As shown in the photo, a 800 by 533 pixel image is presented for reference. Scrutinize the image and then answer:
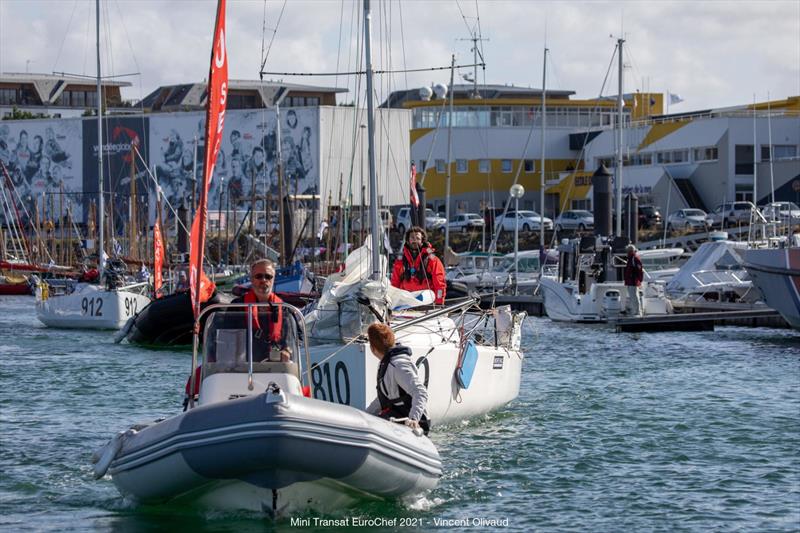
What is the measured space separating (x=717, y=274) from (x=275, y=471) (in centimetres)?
3260

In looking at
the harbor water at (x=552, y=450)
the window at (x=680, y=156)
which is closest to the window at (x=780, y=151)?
the window at (x=680, y=156)

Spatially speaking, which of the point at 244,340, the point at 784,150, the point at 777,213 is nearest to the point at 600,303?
the point at 777,213

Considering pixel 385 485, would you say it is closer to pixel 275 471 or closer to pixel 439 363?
pixel 275 471

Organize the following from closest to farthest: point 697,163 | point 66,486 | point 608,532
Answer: point 608,532, point 66,486, point 697,163

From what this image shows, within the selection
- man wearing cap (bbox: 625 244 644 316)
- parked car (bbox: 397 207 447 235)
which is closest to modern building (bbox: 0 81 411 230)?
parked car (bbox: 397 207 447 235)

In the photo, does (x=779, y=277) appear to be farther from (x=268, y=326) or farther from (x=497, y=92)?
(x=497, y=92)

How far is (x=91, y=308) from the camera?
39.0 metres

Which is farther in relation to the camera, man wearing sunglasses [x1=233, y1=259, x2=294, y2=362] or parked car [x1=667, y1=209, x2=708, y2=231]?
parked car [x1=667, y1=209, x2=708, y2=231]

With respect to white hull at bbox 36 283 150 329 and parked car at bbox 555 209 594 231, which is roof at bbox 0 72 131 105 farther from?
white hull at bbox 36 283 150 329

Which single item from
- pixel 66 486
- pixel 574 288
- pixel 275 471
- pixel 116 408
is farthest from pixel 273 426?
pixel 574 288

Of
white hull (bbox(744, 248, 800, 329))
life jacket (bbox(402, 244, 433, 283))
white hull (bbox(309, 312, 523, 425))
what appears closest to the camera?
white hull (bbox(309, 312, 523, 425))

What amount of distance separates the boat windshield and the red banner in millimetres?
813

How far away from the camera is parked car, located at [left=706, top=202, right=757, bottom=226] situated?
61.7m

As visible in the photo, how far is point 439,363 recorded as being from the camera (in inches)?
591
